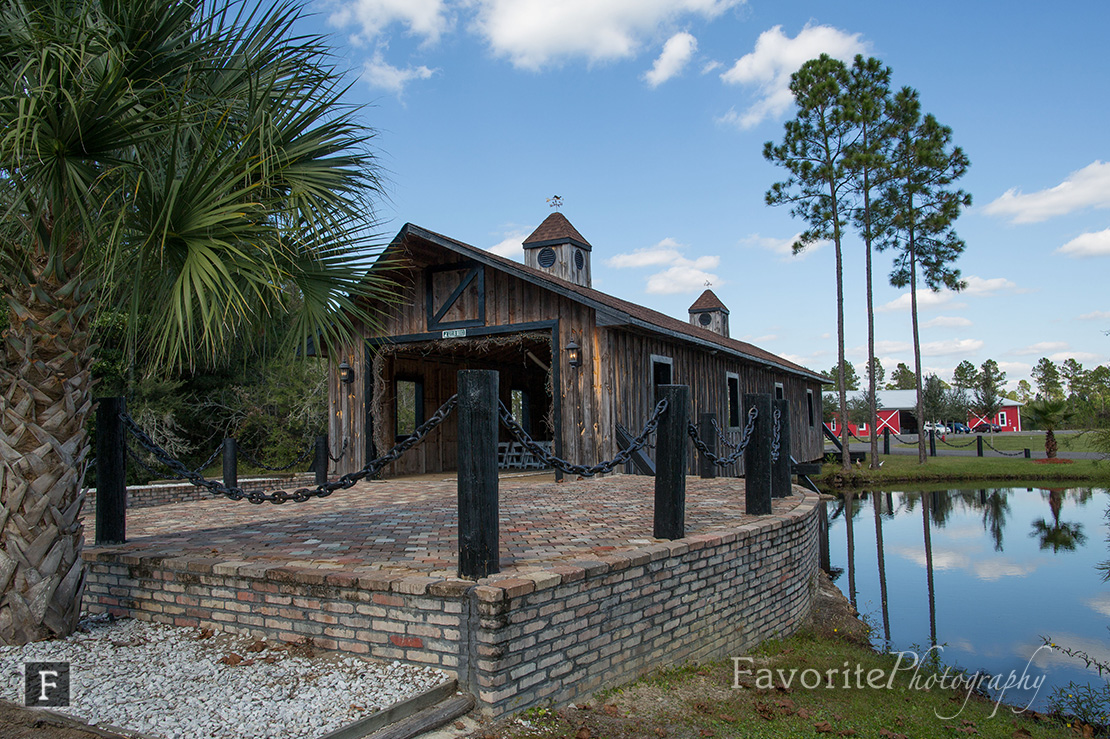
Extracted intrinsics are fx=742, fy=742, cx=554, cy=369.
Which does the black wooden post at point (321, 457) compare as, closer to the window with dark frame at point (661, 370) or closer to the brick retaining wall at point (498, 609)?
the window with dark frame at point (661, 370)

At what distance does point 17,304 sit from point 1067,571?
13199mm

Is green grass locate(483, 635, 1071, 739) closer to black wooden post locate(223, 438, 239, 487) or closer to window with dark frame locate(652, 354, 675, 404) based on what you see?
window with dark frame locate(652, 354, 675, 404)

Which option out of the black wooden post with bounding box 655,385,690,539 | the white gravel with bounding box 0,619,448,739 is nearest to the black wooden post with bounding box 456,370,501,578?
the white gravel with bounding box 0,619,448,739

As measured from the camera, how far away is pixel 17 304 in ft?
15.5

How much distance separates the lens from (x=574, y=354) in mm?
11781

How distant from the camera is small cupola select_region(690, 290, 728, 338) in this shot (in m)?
34.2

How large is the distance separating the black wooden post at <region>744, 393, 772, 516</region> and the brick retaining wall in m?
1.15

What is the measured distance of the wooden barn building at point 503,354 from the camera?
1173cm

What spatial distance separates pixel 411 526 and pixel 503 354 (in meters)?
10.4

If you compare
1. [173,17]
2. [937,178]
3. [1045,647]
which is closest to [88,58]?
[173,17]

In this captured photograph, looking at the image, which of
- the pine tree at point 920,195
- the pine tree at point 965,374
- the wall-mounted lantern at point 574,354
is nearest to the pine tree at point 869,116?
the pine tree at point 920,195

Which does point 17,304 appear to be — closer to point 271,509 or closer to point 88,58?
point 88,58

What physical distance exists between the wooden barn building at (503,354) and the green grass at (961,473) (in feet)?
24.8

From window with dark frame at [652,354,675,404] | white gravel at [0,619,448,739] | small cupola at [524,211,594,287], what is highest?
small cupola at [524,211,594,287]
